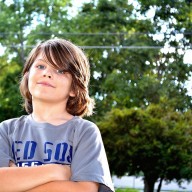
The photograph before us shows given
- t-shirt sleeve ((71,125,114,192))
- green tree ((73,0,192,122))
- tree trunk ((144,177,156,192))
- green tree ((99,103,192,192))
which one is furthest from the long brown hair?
green tree ((73,0,192,122))

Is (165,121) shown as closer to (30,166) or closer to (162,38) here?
(162,38)

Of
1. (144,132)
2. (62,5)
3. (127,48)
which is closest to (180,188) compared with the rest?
(144,132)

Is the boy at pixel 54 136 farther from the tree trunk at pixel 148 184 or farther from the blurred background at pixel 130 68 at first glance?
the tree trunk at pixel 148 184

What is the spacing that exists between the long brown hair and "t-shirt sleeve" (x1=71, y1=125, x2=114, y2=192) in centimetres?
11

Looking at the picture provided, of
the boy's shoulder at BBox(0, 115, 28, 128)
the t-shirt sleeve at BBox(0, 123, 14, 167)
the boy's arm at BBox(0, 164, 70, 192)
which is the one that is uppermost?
the boy's shoulder at BBox(0, 115, 28, 128)

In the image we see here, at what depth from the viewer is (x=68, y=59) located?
97 centimetres

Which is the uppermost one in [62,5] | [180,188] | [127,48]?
[62,5]

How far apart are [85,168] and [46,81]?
18 cm

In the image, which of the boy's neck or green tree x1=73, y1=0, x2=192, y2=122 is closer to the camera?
the boy's neck

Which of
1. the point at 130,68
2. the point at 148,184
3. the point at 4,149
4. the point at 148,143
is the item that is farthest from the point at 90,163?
the point at 130,68

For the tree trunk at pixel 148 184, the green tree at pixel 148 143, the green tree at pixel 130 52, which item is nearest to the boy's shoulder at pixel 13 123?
the green tree at pixel 148 143

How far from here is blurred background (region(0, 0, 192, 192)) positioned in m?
8.17

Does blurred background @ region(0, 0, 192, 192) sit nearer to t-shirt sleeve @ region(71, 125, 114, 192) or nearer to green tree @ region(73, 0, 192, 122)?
green tree @ region(73, 0, 192, 122)

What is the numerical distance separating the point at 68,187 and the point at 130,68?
26.6 feet
